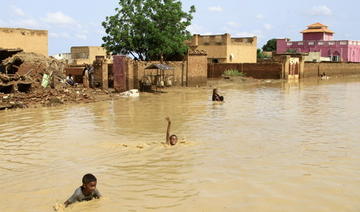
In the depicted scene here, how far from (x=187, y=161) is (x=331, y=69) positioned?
4457 cm

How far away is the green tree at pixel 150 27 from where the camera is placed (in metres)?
29.0

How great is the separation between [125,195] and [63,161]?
2.73 metres

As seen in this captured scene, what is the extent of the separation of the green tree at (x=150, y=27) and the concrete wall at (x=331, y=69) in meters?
19.9

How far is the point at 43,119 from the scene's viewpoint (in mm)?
15203

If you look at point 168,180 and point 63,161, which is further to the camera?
point 63,161

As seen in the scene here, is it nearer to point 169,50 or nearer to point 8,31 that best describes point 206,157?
point 169,50

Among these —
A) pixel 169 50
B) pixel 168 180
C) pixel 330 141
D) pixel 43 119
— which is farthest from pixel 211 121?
pixel 169 50

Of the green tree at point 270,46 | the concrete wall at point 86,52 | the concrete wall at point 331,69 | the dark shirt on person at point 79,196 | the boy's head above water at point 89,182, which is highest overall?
the green tree at point 270,46

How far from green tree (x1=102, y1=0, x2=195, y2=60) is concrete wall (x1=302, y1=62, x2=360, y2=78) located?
65.3ft

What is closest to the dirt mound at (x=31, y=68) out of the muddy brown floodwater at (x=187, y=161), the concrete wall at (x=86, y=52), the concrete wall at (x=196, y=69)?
the muddy brown floodwater at (x=187, y=161)

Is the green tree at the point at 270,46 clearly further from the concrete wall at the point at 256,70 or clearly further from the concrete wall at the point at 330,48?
the concrete wall at the point at 256,70

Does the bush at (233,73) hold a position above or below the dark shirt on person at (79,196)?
above

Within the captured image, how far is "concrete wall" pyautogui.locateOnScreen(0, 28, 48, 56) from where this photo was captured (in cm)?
2753

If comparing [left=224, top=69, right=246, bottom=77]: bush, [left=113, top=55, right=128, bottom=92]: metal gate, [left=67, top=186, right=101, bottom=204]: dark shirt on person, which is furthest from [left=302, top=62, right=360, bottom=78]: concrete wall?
[left=67, top=186, right=101, bottom=204]: dark shirt on person
